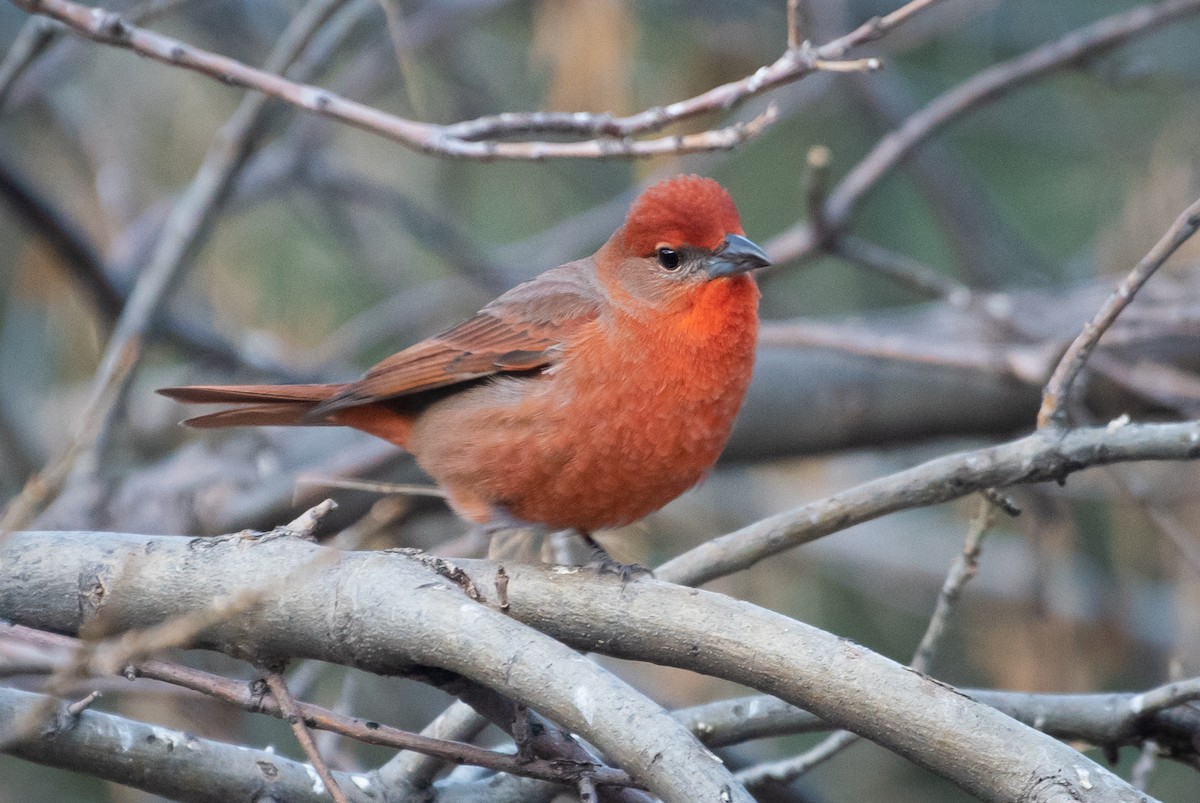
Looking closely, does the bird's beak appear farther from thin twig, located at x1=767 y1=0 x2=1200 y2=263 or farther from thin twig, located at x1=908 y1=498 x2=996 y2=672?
thin twig, located at x1=767 y1=0 x2=1200 y2=263

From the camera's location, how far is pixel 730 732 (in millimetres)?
3266

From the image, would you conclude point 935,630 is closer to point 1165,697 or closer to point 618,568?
point 1165,697

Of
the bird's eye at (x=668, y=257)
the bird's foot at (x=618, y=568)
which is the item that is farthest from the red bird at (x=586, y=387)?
the bird's foot at (x=618, y=568)

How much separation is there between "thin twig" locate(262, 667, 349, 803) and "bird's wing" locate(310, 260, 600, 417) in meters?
1.70

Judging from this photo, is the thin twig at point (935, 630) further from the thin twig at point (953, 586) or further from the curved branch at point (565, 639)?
A: the curved branch at point (565, 639)

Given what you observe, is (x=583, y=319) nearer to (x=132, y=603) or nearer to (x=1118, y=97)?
(x=132, y=603)

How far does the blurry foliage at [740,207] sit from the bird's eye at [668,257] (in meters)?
1.38

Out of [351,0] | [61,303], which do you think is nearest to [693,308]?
[351,0]

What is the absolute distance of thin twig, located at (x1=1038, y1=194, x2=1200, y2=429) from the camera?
9.78 ft

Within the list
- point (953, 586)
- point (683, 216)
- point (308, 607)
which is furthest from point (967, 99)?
point (308, 607)

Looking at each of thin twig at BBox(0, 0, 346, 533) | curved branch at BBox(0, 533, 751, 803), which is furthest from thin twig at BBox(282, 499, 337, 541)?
thin twig at BBox(0, 0, 346, 533)

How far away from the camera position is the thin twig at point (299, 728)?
2359 millimetres

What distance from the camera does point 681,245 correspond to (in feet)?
14.2

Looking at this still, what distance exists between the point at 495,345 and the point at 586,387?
53 cm
